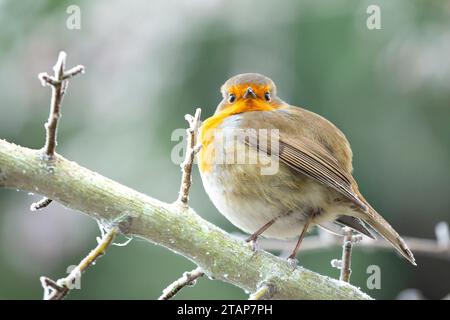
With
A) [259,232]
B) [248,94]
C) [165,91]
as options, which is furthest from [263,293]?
[165,91]

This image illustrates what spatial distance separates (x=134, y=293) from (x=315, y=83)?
2.09 metres

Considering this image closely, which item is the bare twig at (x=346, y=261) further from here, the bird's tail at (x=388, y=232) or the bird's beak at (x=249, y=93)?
the bird's beak at (x=249, y=93)

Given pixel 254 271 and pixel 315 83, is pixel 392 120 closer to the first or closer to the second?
pixel 315 83

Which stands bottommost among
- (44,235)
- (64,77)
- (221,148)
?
(64,77)

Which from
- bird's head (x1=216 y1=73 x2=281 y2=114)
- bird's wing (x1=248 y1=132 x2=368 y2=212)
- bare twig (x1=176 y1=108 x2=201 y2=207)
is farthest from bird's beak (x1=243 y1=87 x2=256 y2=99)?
bare twig (x1=176 y1=108 x2=201 y2=207)

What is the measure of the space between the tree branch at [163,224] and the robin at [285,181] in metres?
0.40

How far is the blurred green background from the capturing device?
17.3 feet

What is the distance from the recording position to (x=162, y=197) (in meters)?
5.04

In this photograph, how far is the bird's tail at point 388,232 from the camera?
2695 mm

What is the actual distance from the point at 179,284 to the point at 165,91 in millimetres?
3487

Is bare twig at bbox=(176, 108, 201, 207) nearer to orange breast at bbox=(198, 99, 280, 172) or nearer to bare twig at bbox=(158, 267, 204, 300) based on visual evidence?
bare twig at bbox=(158, 267, 204, 300)

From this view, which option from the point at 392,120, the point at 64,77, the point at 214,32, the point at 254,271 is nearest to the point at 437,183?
the point at 392,120

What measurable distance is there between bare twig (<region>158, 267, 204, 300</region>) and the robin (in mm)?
557

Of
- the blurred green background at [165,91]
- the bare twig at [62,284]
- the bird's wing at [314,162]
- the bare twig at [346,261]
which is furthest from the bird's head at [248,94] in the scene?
the bare twig at [62,284]
